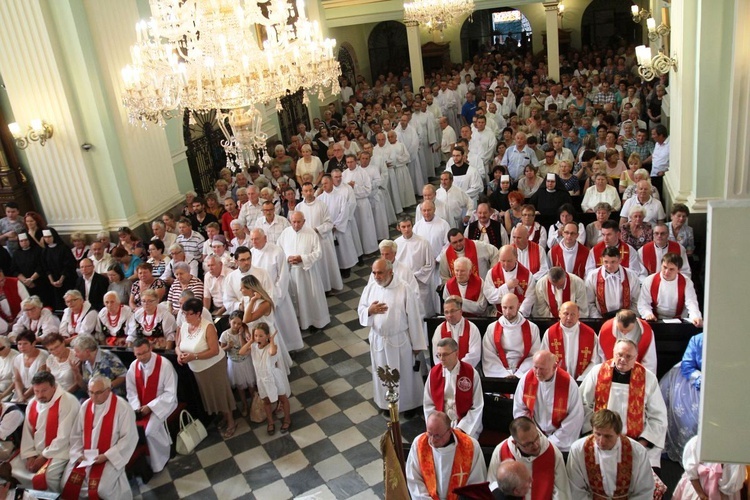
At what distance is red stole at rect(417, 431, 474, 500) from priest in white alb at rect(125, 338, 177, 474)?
118 inches

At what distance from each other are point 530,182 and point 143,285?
539 cm

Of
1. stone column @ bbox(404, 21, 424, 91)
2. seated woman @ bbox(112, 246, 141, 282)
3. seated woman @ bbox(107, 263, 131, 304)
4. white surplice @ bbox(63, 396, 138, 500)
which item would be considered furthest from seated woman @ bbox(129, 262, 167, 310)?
stone column @ bbox(404, 21, 424, 91)

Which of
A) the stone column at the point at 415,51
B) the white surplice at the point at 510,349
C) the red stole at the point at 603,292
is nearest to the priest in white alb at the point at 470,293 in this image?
the white surplice at the point at 510,349

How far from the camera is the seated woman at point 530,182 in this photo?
32.0 ft

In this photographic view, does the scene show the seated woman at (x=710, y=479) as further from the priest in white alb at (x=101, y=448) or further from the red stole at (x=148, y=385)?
the red stole at (x=148, y=385)

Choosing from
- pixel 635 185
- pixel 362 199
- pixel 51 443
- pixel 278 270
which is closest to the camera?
pixel 51 443

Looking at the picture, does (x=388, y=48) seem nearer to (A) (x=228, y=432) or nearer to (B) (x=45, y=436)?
(A) (x=228, y=432)

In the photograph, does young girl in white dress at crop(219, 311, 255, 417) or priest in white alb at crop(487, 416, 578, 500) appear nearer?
priest in white alb at crop(487, 416, 578, 500)

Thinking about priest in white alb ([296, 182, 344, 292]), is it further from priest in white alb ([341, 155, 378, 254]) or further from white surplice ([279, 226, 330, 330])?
priest in white alb ([341, 155, 378, 254])

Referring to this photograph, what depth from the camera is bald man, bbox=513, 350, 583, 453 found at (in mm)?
5457

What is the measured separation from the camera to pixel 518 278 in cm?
730

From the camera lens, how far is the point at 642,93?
1602 cm

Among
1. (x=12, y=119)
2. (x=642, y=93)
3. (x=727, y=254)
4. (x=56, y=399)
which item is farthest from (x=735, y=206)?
(x=642, y=93)

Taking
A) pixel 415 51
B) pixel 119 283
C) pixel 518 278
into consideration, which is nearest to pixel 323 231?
pixel 119 283
